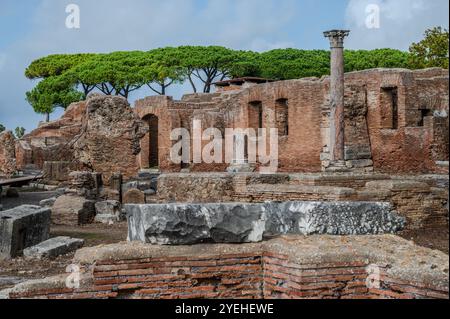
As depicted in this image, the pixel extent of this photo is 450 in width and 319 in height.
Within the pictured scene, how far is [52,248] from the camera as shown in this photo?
9.88 meters

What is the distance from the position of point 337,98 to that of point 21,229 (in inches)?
387

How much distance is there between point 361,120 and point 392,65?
29.1m

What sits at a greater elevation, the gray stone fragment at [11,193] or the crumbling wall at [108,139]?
the crumbling wall at [108,139]

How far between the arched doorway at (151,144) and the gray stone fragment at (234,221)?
23.5 meters

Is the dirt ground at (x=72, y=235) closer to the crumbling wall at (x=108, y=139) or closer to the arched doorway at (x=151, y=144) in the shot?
the crumbling wall at (x=108, y=139)

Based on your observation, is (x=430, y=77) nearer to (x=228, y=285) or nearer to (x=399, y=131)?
(x=399, y=131)

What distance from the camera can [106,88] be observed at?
53438 millimetres

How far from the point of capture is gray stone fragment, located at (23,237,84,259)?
9773mm

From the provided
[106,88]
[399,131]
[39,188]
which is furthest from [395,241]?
[106,88]

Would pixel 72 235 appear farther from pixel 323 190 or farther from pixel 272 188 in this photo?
pixel 323 190

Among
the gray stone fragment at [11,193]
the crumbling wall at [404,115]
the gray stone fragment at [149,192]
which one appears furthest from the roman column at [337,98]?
the gray stone fragment at [11,193]

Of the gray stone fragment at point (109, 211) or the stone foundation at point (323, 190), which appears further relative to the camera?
the gray stone fragment at point (109, 211)

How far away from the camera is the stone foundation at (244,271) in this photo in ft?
17.0

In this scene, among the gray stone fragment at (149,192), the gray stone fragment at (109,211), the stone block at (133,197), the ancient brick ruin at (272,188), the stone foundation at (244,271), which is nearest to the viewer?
the stone foundation at (244,271)
